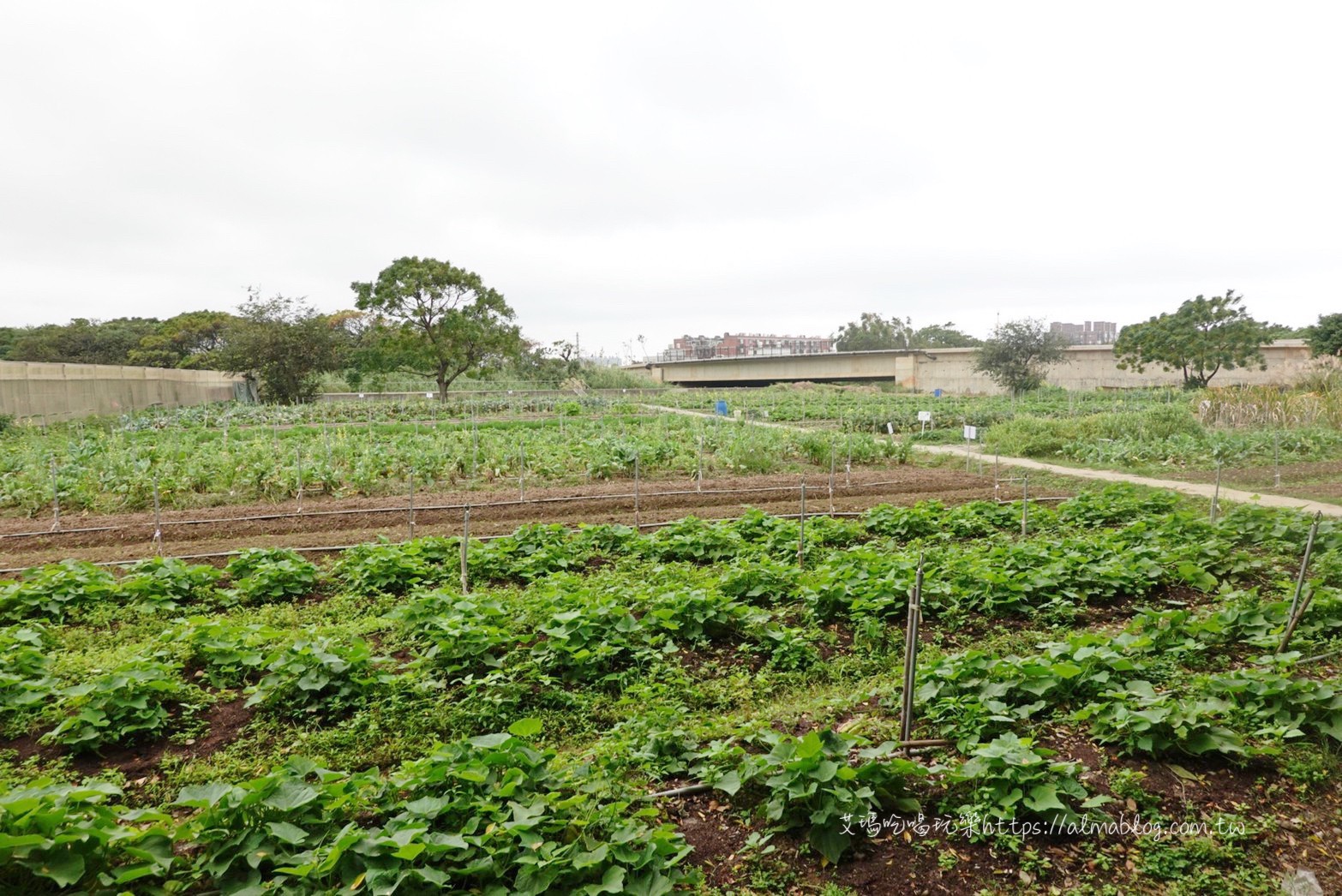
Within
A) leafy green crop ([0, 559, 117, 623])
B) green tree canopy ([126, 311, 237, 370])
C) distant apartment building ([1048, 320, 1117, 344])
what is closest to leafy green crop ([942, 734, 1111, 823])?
leafy green crop ([0, 559, 117, 623])

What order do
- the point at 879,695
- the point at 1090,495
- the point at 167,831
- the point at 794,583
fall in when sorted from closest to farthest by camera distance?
the point at 167,831
the point at 879,695
the point at 794,583
the point at 1090,495

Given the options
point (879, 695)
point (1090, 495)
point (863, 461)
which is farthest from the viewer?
point (863, 461)

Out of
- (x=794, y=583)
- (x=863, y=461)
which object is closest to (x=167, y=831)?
(x=794, y=583)

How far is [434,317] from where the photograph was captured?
104 feet

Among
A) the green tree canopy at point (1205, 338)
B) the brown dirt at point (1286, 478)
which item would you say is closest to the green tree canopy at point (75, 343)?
the brown dirt at point (1286, 478)

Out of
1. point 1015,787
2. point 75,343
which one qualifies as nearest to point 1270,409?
point 1015,787

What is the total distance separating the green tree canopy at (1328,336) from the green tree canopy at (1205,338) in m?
2.89

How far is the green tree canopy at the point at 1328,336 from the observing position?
30.2 m

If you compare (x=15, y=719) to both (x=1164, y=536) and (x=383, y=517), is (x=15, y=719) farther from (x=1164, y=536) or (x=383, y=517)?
(x=1164, y=536)

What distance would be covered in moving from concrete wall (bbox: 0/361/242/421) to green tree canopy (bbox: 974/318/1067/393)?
3636 centimetres

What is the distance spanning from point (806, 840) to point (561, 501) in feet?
30.7

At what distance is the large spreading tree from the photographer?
3095 cm

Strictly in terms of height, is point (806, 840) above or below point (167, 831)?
below

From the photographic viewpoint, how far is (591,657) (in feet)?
16.8
